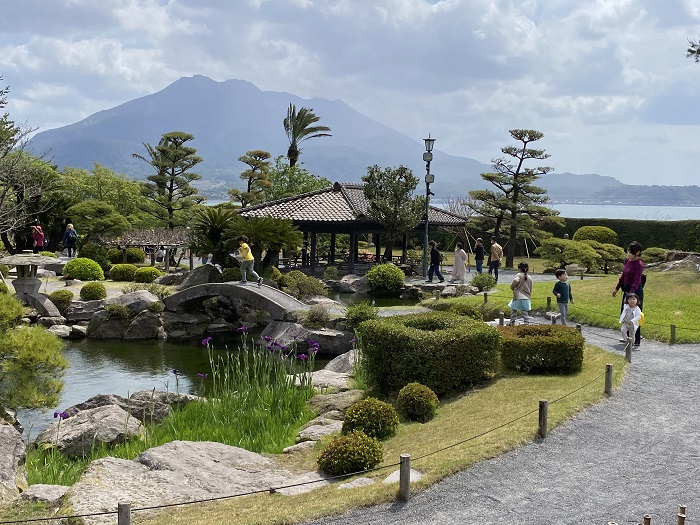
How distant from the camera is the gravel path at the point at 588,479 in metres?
7.75

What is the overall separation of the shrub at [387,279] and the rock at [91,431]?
20.5 meters

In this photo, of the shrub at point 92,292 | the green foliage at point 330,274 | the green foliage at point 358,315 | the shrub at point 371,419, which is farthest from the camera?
the green foliage at point 330,274

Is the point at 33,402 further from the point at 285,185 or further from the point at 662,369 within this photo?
the point at 285,185

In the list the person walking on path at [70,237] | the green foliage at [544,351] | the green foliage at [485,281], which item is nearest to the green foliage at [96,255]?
the person walking on path at [70,237]

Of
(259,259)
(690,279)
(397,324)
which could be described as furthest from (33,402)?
(690,279)

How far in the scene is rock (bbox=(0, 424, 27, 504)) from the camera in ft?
29.6

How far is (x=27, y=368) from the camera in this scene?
1164cm

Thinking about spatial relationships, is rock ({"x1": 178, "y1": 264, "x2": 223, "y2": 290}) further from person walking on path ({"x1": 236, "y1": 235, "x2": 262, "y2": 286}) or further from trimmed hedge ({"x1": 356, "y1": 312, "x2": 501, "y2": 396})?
trimmed hedge ({"x1": 356, "y1": 312, "x2": 501, "y2": 396})

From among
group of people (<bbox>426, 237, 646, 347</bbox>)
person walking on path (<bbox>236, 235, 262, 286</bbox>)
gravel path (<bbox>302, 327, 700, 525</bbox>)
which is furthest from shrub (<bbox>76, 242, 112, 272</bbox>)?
gravel path (<bbox>302, 327, 700, 525</bbox>)

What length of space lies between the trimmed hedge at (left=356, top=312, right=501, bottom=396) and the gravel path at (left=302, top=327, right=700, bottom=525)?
9.19 ft

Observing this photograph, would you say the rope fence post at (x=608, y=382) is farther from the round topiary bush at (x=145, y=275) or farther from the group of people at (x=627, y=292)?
the round topiary bush at (x=145, y=275)

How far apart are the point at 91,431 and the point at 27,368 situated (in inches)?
60.0

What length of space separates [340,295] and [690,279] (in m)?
15.2

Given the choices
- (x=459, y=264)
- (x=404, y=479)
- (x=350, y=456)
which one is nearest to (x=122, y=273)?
(x=459, y=264)
